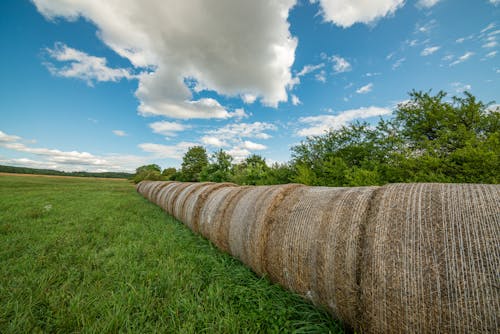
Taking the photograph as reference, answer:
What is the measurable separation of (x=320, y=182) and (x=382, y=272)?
363 centimetres

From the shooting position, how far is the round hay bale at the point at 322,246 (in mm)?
1537

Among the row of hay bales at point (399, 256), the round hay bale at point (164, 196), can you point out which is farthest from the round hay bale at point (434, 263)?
the round hay bale at point (164, 196)

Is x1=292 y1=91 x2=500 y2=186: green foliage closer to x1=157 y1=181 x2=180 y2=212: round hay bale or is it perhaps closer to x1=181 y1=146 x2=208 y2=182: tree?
x1=157 y1=181 x2=180 y2=212: round hay bale

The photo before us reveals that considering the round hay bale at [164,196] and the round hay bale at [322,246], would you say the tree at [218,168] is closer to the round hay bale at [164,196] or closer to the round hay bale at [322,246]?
the round hay bale at [164,196]

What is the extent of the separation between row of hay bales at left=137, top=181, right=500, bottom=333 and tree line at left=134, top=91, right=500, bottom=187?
219 cm

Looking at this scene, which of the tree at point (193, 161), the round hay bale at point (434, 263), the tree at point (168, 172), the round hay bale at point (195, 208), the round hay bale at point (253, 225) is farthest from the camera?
the tree at point (168, 172)

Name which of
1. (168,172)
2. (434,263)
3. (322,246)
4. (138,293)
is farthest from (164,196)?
(168,172)

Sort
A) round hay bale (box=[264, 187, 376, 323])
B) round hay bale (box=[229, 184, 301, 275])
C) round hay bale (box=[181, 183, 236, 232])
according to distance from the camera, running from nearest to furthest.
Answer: round hay bale (box=[264, 187, 376, 323]) → round hay bale (box=[229, 184, 301, 275]) → round hay bale (box=[181, 183, 236, 232])

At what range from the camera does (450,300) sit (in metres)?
1.06

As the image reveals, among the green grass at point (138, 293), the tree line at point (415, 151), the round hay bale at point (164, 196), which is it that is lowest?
the green grass at point (138, 293)

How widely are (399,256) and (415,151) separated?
5424mm

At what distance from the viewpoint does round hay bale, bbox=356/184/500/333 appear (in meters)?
1.02

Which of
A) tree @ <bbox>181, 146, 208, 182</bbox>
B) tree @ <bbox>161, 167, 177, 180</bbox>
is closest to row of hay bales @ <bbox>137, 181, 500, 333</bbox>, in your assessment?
tree @ <bbox>181, 146, 208, 182</bbox>

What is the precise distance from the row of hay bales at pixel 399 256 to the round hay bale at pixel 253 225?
23 centimetres
